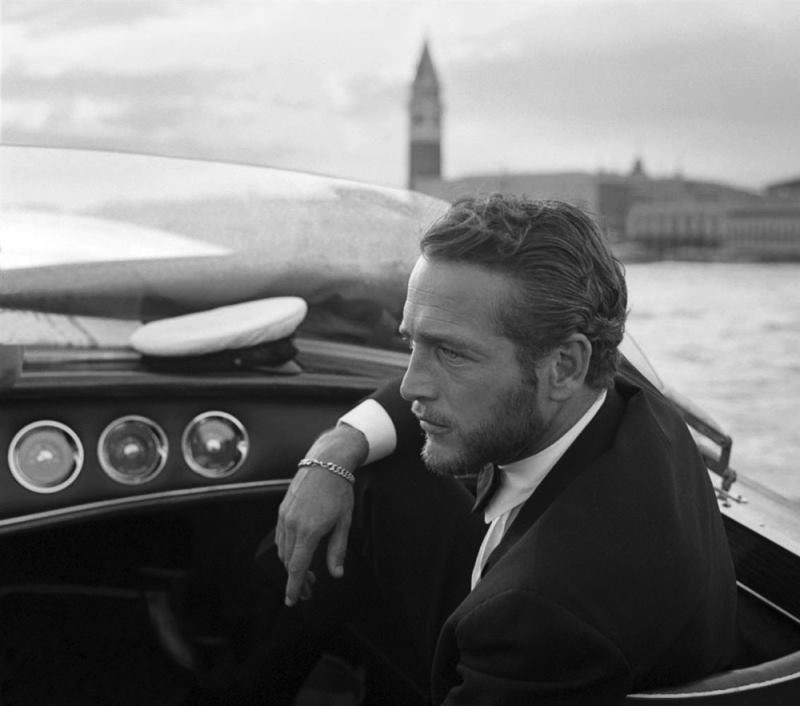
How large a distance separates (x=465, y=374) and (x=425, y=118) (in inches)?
4123

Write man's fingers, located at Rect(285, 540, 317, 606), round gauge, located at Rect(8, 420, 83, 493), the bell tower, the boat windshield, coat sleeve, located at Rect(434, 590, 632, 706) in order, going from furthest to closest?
the bell tower
the boat windshield
round gauge, located at Rect(8, 420, 83, 493)
man's fingers, located at Rect(285, 540, 317, 606)
coat sleeve, located at Rect(434, 590, 632, 706)

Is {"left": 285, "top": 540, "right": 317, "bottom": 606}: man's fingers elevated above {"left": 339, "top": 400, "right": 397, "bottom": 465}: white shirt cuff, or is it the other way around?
{"left": 339, "top": 400, "right": 397, "bottom": 465}: white shirt cuff

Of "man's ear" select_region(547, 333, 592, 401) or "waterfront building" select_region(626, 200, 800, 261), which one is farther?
"waterfront building" select_region(626, 200, 800, 261)

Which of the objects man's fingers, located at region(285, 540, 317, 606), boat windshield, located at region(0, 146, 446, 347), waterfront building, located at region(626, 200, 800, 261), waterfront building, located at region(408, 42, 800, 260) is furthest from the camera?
waterfront building, located at region(408, 42, 800, 260)

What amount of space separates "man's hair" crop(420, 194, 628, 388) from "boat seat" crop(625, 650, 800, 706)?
0.93 ft

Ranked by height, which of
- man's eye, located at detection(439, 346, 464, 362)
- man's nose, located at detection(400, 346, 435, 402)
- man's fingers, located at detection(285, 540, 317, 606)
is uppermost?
man's eye, located at detection(439, 346, 464, 362)

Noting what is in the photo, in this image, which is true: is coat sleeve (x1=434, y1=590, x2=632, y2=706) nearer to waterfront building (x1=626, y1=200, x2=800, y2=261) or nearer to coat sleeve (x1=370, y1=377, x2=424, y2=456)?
coat sleeve (x1=370, y1=377, x2=424, y2=456)

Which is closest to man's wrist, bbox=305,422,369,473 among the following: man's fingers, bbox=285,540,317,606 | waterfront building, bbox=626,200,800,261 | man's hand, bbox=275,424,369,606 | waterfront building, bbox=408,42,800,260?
man's hand, bbox=275,424,369,606

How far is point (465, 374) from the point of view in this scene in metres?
0.97

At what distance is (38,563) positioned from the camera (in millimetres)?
1890

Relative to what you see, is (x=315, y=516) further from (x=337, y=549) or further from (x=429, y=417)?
(x=429, y=417)

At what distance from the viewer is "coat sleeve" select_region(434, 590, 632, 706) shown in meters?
0.80

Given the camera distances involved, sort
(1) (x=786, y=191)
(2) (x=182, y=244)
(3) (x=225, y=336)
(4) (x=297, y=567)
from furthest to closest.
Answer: (1) (x=786, y=191)
(2) (x=182, y=244)
(3) (x=225, y=336)
(4) (x=297, y=567)

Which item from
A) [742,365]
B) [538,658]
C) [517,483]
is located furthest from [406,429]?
[742,365]
